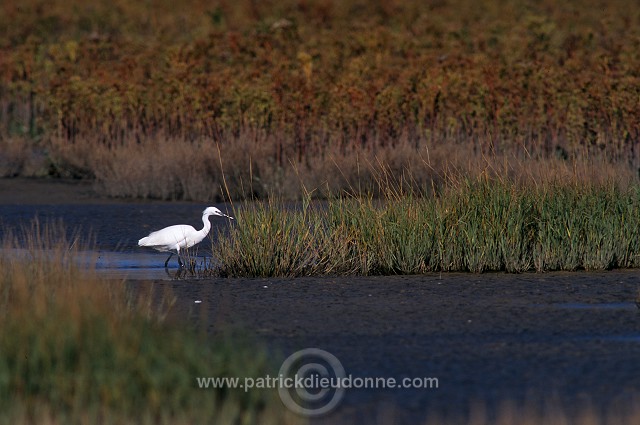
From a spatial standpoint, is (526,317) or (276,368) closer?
(276,368)

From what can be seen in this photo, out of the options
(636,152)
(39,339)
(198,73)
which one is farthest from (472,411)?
(198,73)

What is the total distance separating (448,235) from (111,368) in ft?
20.9

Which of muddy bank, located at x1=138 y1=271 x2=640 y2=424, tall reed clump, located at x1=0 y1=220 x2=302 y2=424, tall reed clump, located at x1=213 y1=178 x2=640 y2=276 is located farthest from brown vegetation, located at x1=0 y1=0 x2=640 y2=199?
tall reed clump, located at x1=0 y1=220 x2=302 y2=424

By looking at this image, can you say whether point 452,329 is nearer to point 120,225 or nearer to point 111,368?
point 111,368

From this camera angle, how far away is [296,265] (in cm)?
1306

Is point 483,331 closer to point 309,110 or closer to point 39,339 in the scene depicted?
point 39,339

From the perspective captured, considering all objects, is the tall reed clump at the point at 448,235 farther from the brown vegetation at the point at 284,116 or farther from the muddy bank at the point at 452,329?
the brown vegetation at the point at 284,116

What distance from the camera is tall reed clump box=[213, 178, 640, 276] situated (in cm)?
1302

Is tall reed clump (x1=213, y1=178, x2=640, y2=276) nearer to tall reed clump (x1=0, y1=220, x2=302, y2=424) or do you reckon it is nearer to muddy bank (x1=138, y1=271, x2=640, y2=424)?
muddy bank (x1=138, y1=271, x2=640, y2=424)

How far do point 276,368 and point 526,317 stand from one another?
312cm

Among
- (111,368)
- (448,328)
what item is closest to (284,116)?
(448,328)

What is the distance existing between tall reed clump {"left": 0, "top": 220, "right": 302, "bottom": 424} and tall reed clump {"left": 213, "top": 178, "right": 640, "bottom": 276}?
432 cm

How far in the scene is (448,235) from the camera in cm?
1341

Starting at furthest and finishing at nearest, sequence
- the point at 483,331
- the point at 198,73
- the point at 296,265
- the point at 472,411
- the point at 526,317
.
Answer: the point at 198,73, the point at 296,265, the point at 526,317, the point at 483,331, the point at 472,411
